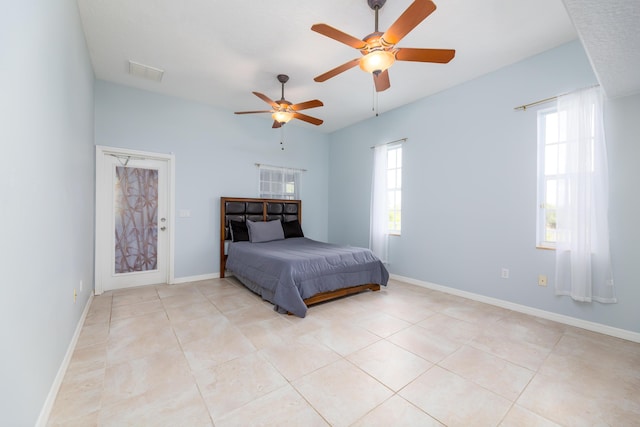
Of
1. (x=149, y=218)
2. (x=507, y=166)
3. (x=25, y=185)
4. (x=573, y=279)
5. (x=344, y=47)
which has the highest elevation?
(x=344, y=47)

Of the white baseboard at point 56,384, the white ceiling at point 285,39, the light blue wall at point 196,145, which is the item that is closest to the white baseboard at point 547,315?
the white ceiling at point 285,39

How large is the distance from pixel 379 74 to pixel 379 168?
2.50 m

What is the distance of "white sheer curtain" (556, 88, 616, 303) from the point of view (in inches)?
102

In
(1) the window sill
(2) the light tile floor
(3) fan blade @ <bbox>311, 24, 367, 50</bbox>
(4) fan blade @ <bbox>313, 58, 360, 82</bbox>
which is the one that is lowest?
(2) the light tile floor

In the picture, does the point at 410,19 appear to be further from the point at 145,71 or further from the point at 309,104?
the point at 145,71

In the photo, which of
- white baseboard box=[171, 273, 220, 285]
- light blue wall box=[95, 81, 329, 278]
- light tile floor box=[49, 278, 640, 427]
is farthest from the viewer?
white baseboard box=[171, 273, 220, 285]

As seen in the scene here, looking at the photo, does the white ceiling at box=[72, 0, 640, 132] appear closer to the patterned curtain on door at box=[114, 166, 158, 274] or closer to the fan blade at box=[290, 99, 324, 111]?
the fan blade at box=[290, 99, 324, 111]

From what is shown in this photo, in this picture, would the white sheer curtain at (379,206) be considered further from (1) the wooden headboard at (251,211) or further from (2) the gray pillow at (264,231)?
(2) the gray pillow at (264,231)

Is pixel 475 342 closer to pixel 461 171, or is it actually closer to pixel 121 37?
pixel 461 171

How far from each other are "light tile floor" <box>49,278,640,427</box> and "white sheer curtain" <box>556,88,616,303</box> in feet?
1.56

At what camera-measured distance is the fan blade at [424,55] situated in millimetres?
2105

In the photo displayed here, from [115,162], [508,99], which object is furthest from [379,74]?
[115,162]

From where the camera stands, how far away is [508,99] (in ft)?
10.7

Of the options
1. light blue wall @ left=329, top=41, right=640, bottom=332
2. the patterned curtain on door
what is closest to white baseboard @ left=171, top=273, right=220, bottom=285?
the patterned curtain on door
